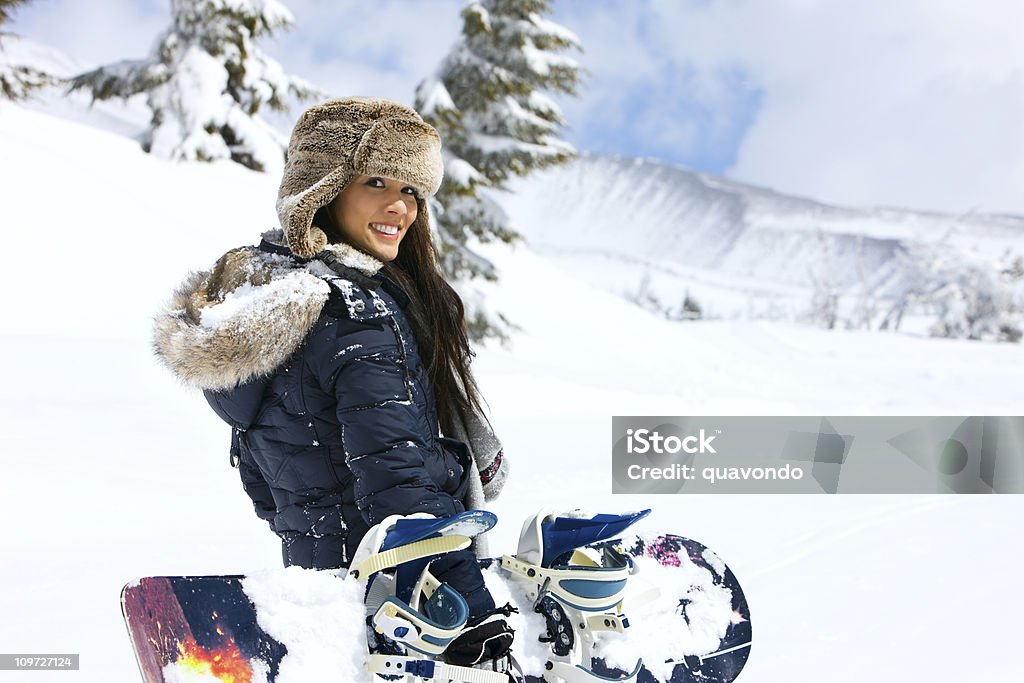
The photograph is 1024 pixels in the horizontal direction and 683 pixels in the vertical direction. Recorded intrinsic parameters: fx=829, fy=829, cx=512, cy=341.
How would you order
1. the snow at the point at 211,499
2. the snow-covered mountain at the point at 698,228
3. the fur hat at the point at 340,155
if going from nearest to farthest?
the fur hat at the point at 340,155 < the snow at the point at 211,499 < the snow-covered mountain at the point at 698,228

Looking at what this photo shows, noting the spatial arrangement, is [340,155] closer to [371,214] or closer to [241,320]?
[371,214]

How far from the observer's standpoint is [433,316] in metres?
2.14

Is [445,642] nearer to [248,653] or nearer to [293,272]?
[248,653]

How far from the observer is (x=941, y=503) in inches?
255

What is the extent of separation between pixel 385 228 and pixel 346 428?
1.93 ft

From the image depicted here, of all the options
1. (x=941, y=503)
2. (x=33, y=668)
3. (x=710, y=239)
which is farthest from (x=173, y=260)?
(x=710, y=239)

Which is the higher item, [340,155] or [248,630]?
[340,155]

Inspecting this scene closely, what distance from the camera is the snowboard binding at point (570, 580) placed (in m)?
2.26

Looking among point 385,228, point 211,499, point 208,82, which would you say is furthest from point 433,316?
point 208,82

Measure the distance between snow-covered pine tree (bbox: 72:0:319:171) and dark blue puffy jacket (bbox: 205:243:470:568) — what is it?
15065mm

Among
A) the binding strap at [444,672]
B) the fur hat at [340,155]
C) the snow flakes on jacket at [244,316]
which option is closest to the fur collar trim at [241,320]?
the snow flakes on jacket at [244,316]

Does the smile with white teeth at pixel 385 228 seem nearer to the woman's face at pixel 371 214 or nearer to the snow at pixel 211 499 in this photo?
the woman's face at pixel 371 214

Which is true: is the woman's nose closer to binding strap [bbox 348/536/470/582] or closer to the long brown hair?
the long brown hair

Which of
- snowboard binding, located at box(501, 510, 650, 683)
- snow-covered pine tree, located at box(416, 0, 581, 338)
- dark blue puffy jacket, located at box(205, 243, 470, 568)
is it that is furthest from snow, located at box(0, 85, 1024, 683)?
snow-covered pine tree, located at box(416, 0, 581, 338)
